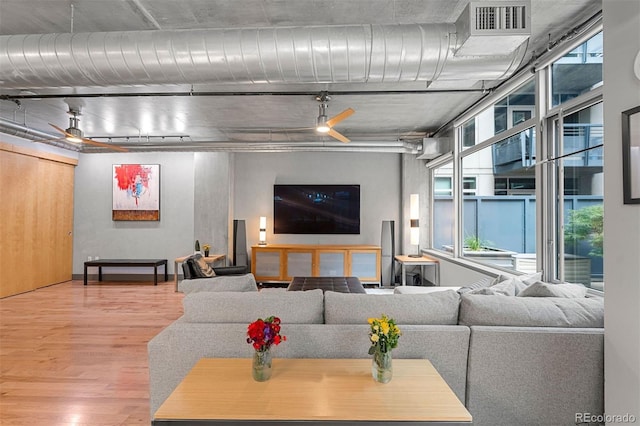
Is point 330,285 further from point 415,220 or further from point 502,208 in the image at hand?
point 415,220

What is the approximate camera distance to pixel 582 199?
306cm

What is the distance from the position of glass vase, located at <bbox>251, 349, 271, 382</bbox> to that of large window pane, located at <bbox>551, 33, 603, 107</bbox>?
3.18 metres

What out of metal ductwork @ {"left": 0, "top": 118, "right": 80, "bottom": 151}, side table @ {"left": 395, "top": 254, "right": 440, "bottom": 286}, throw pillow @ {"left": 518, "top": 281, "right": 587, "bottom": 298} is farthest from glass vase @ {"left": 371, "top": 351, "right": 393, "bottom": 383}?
metal ductwork @ {"left": 0, "top": 118, "right": 80, "bottom": 151}

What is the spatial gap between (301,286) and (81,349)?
8.03 ft

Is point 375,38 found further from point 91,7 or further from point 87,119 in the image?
point 87,119

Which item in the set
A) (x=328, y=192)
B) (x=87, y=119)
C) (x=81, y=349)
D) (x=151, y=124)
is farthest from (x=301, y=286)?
(x=87, y=119)

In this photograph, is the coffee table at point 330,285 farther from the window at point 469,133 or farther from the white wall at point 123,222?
the white wall at point 123,222

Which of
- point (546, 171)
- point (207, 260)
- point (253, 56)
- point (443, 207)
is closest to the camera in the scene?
point (253, 56)

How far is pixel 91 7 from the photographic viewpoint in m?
2.61

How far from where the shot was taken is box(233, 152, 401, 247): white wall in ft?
24.0

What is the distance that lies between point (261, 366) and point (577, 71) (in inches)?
137

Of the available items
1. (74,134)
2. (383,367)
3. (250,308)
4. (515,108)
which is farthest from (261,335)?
(74,134)

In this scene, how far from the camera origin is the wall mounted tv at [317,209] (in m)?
7.18

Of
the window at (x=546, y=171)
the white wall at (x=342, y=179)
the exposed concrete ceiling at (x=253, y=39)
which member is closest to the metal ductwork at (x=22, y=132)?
the exposed concrete ceiling at (x=253, y=39)
